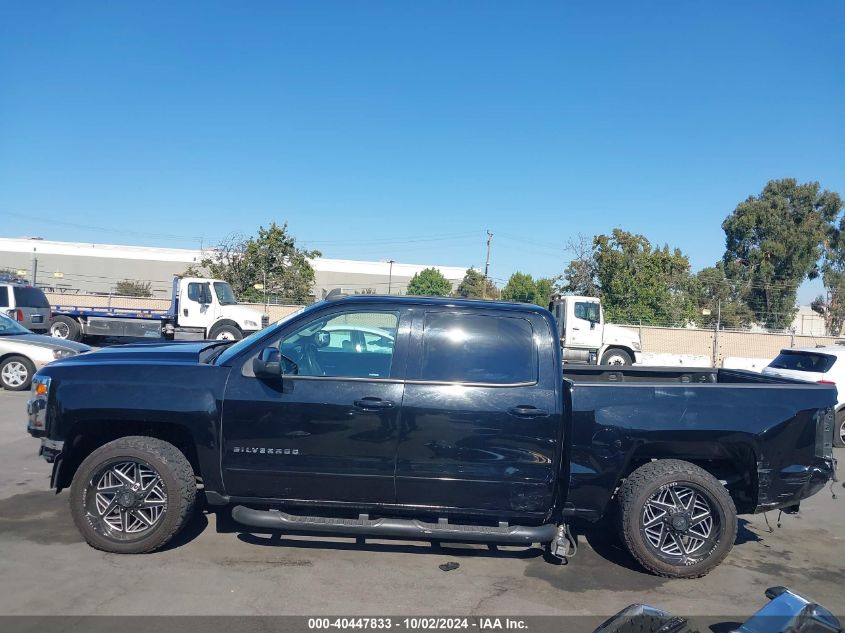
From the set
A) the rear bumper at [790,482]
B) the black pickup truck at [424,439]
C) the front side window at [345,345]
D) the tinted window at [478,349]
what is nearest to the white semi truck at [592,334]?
the rear bumper at [790,482]

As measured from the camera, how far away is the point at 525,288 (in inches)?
1747

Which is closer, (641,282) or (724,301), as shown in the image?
(641,282)

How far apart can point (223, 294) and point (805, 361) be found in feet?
57.9

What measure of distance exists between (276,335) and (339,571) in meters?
1.76

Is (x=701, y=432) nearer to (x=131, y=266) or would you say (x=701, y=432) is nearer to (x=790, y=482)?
(x=790, y=482)

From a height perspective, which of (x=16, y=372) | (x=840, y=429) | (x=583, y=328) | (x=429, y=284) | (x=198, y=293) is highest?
(x=429, y=284)

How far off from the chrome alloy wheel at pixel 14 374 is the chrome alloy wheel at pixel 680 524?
452 inches

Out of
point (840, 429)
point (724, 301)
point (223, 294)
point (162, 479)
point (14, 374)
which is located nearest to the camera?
point (162, 479)

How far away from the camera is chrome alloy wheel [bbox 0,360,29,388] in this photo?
11.9 metres

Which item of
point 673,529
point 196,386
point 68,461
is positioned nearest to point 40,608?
point 68,461

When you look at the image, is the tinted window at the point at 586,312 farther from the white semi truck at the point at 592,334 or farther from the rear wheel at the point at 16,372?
the rear wheel at the point at 16,372

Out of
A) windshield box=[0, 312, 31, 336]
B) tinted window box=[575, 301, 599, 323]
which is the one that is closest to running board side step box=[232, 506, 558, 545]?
windshield box=[0, 312, 31, 336]

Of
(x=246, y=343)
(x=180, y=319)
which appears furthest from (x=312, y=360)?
(x=180, y=319)

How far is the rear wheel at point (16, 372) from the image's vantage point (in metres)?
11.9
